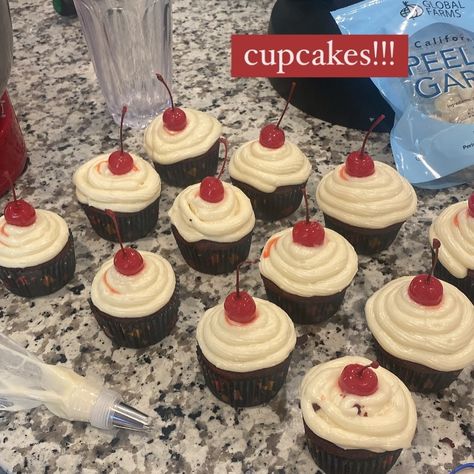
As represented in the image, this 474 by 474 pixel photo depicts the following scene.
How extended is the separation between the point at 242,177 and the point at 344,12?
16.5 inches

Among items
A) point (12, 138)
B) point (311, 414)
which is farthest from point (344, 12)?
point (311, 414)

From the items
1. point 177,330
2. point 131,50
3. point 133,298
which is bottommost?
point 177,330

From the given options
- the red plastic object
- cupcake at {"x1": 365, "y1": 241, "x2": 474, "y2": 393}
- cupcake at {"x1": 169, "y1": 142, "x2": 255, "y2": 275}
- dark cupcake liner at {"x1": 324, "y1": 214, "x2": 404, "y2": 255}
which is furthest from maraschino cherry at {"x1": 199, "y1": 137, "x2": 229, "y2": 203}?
the red plastic object

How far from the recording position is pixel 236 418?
1.01 m

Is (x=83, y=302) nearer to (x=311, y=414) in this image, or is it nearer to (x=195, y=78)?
(x=311, y=414)

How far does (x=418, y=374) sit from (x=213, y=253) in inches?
17.1

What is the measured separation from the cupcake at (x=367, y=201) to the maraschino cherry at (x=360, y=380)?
40 centimetres

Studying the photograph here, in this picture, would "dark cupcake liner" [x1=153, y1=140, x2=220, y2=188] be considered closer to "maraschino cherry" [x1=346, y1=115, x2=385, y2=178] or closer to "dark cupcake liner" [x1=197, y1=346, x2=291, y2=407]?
"maraschino cherry" [x1=346, y1=115, x2=385, y2=178]

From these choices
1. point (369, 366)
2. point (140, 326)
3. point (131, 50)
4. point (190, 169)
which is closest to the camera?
point (369, 366)

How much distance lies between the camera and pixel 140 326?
1.07 m

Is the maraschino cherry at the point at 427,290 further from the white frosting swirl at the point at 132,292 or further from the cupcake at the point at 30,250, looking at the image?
the cupcake at the point at 30,250

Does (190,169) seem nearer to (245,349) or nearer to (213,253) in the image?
(213,253)

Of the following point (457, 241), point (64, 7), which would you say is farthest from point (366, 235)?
point (64, 7)

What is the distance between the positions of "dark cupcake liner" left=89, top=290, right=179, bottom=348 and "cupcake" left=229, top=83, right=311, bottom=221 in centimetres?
31
